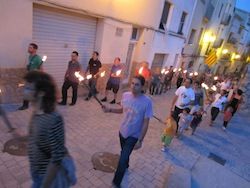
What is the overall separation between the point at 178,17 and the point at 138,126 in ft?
43.8

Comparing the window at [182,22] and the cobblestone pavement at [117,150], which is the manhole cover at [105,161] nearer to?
the cobblestone pavement at [117,150]

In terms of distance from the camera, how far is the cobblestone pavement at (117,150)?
450 centimetres

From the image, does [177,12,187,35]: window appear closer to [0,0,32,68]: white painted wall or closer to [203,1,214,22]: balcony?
[203,1,214,22]: balcony

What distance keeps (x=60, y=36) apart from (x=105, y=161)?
5.09m

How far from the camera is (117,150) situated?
5762mm

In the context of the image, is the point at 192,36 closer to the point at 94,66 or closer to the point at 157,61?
the point at 157,61

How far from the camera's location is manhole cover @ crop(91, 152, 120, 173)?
4.93 m

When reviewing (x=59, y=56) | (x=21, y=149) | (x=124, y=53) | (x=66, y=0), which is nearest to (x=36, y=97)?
(x=21, y=149)

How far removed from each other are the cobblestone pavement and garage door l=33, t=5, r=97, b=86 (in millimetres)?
1660

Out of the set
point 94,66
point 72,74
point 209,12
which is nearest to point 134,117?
point 72,74

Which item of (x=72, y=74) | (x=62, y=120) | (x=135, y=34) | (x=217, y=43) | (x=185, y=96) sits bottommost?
(x=72, y=74)

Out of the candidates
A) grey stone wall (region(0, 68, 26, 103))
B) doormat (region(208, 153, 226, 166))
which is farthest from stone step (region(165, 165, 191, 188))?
grey stone wall (region(0, 68, 26, 103))

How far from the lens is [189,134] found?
318 inches

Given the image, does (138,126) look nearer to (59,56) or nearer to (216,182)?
(216,182)
